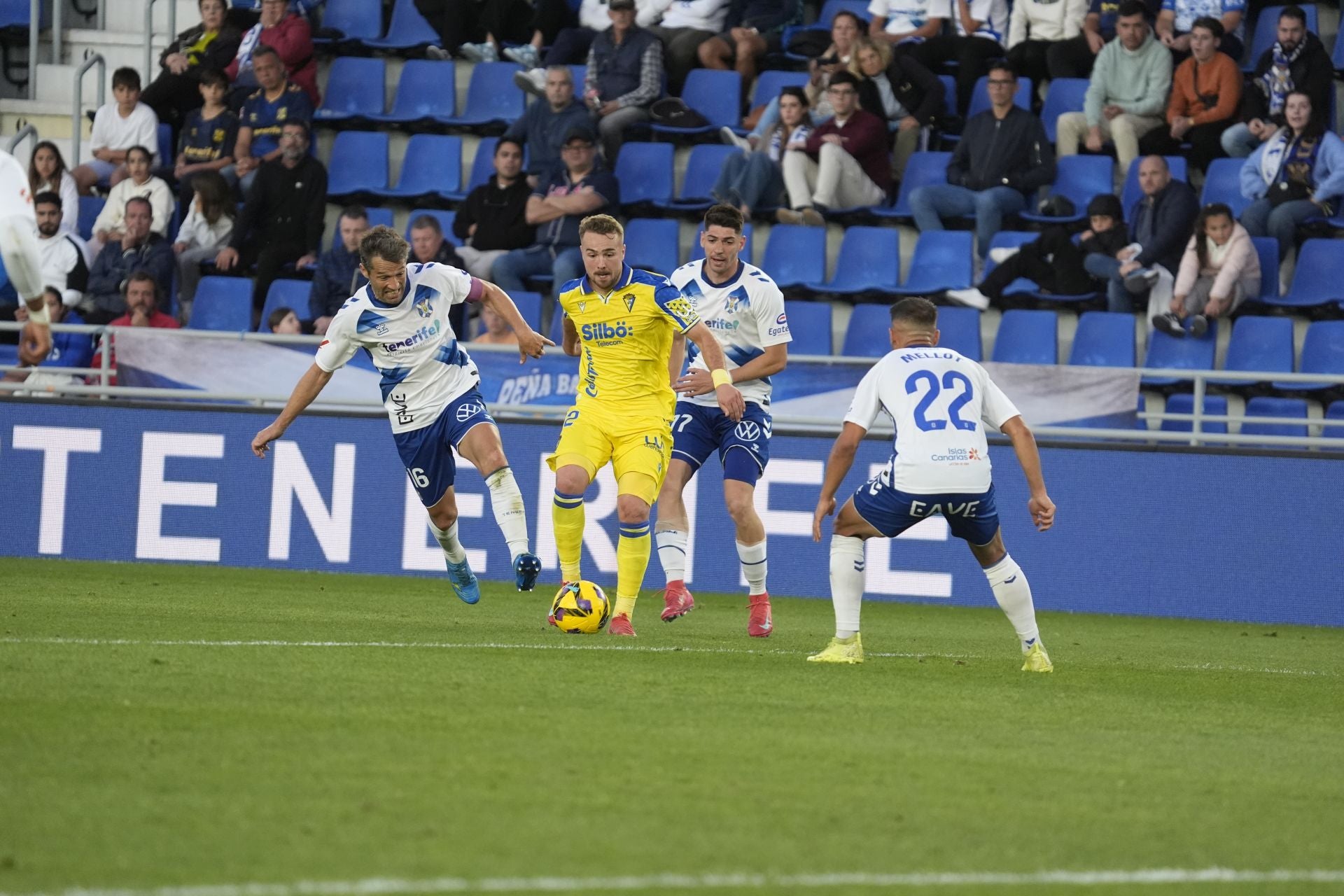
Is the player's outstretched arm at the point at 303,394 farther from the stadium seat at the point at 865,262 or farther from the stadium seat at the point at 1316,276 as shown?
the stadium seat at the point at 1316,276

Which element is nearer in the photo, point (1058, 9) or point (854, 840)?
point (854, 840)

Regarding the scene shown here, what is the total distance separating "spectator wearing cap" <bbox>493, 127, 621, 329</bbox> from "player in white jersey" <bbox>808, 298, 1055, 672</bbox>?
841 centimetres

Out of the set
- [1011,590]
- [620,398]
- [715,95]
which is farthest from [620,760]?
[715,95]

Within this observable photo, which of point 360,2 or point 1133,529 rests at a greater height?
point 360,2

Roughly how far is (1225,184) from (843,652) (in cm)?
961

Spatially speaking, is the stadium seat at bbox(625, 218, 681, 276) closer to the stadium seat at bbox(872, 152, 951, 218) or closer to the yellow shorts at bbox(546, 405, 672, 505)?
the stadium seat at bbox(872, 152, 951, 218)

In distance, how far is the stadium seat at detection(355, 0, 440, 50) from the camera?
20141mm

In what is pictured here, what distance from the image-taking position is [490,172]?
18750mm

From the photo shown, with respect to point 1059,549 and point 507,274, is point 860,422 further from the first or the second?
point 507,274

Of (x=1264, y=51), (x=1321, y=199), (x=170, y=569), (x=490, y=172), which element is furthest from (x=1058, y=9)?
(x=170, y=569)

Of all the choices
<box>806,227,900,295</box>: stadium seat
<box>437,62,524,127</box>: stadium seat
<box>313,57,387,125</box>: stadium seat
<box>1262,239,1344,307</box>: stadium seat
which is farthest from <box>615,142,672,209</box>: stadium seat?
<box>1262,239,1344,307</box>: stadium seat

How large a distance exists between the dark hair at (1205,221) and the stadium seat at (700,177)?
4.55m

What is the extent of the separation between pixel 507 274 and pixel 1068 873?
12.9m

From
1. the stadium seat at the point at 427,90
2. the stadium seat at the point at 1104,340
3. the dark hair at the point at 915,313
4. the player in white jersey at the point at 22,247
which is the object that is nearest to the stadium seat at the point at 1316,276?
the stadium seat at the point at 1104,340
